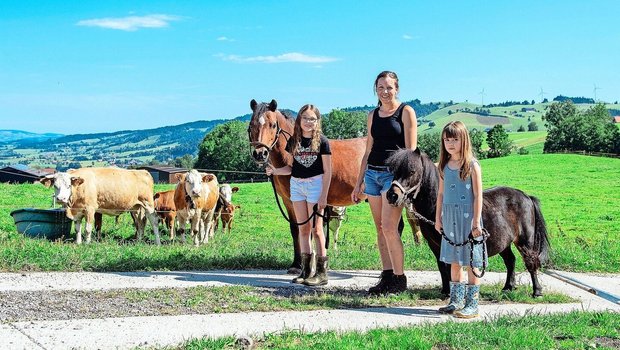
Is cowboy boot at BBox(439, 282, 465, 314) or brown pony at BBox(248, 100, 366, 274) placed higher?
brown pony at BBox(248, 100, 366, 274)

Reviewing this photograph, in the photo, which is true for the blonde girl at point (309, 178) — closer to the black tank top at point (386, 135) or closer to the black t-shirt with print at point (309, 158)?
the black t-shirt with print at point (309, 158)

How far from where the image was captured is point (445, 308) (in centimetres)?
801

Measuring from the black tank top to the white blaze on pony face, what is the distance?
29.8 feet

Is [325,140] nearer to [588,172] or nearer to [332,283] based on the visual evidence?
[332,283]

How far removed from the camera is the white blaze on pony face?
1738 centimetres

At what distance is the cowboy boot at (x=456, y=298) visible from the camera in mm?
7988

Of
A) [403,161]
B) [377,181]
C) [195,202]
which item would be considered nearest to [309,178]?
[377,181]

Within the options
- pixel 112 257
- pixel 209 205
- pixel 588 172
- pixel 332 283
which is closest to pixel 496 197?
pixel 332 283

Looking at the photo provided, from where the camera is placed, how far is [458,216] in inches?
314

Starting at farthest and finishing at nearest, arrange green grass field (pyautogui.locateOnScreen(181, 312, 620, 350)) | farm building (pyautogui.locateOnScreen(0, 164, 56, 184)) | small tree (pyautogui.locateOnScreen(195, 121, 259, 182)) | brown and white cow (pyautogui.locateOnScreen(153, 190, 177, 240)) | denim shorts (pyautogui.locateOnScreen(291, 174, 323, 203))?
small tree (pyautogui.locateOnScreen(195, 121, 259, 182))
farm building (pyautogui.locateOnScreen(0, 164, 56, 184))
brown and white cow (pyautogui.locateOnScreen(153, 190, 177, 240))
denim shorts (pyautogui.locateOnScreen(291, 174, 323, 203))
green grass field (pyautogui.locateOnScreen(181, 312, 620, 350))

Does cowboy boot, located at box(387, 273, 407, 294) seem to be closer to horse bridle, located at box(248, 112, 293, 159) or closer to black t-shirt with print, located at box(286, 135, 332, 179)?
black t-shirt with print, located at box(286, 135, 332, 179)

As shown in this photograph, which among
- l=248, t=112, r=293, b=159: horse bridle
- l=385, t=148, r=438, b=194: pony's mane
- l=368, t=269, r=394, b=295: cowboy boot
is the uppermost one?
l=248, t=112, r=293, b=159: horse bridle

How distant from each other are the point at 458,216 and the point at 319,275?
241 cm

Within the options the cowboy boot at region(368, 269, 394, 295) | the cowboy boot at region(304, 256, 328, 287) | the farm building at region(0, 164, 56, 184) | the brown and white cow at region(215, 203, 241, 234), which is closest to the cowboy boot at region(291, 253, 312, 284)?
the cowboy boot at region(304, 256, 328, 287)
